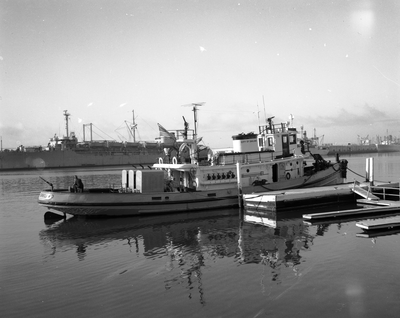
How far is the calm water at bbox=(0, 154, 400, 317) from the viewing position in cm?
935

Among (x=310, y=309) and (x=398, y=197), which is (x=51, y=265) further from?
(x=398, y=197)

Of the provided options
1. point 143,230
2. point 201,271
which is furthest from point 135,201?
point 201,271

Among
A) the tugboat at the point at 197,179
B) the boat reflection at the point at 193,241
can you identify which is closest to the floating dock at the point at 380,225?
the boat reflection at the point at 193,241

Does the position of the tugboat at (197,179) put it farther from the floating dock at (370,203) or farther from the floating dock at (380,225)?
the floating dock at (380,225)

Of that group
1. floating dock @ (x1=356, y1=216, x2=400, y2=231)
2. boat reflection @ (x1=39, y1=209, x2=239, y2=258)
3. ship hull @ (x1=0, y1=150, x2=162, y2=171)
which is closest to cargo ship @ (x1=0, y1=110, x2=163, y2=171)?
ship hull @ (x1=0, y1=150, x2=162, y2=171)

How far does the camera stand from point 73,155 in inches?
4407

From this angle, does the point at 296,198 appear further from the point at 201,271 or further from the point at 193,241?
the point at 201,271

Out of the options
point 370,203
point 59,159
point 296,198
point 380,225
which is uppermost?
point 59,159

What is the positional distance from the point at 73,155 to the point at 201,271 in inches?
4240

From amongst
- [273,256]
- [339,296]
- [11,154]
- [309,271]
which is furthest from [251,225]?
[11,154]

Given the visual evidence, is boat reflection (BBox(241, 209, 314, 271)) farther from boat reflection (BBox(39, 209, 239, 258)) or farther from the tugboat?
the tugboat

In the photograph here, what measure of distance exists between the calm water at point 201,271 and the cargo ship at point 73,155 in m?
82.1

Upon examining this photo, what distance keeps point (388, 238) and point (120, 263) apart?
37.7ft

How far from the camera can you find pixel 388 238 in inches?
610
